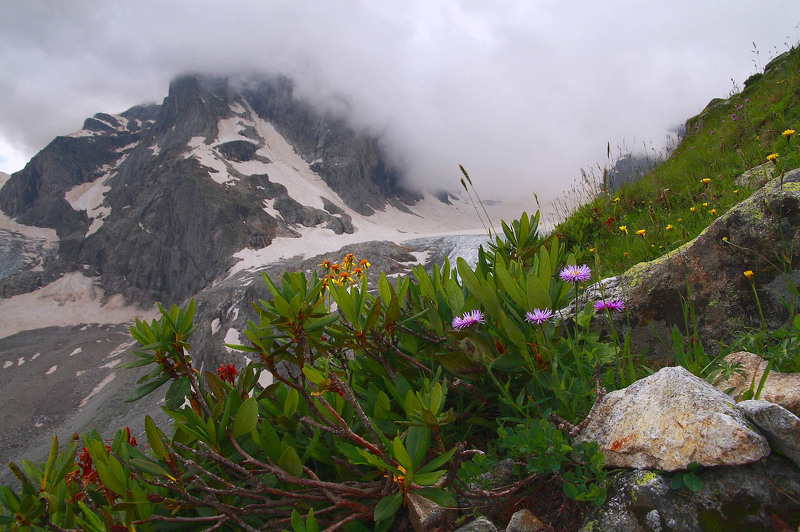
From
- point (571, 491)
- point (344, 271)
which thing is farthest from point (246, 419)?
point (344, 271)

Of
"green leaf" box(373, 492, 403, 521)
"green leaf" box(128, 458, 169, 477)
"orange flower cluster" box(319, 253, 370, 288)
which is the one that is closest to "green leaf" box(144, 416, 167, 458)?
"green leaf" box(128, 458, 169, 477)

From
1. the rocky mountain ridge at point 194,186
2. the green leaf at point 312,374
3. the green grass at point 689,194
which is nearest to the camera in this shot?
the green leaf at point 312,374

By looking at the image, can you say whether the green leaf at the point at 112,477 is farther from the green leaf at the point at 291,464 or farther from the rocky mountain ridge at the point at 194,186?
the rocky mountain ridge at the point at 194,186

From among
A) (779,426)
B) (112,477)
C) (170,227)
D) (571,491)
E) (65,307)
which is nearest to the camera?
(779,426)

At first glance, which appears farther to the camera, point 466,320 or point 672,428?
point 466,320

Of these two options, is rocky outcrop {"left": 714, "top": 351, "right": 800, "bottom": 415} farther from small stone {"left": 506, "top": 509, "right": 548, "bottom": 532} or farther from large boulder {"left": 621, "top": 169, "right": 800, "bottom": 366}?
small stone {"left": 506, "top": 509, "right": 548, "bottom": 532}

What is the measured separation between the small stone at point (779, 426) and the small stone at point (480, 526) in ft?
2.49

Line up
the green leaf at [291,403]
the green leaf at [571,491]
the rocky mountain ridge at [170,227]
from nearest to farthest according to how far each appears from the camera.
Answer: the green leaf at [571,491] → the green leaf at [291,403] → the rocky mountain ridge at [170,227]

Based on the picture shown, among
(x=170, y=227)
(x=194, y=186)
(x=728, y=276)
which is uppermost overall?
(x=194, y=186)

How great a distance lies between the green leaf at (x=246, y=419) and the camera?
1.39 meters

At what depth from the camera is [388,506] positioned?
1.19 m

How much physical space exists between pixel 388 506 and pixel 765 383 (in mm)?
1363

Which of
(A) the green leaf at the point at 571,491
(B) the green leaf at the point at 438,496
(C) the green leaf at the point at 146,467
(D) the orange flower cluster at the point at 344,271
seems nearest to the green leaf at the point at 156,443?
(C) the green leaf at the point at 146,467

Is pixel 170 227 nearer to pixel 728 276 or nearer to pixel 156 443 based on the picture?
pixel 156 443
